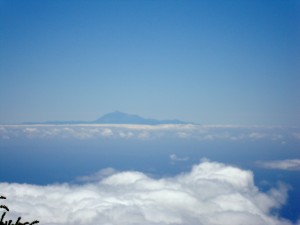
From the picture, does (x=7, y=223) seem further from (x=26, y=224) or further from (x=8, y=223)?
(x=26, y=224)

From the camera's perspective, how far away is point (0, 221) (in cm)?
1380

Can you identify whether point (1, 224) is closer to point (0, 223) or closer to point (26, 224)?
point (0, 223)

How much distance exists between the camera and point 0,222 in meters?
13.6

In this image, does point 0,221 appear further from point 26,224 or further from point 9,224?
point 26,224

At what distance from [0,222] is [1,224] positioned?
4.2 inches

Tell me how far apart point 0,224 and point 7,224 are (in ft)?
2.71

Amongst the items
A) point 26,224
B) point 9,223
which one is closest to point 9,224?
point 9,223

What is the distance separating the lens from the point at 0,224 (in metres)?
13.6

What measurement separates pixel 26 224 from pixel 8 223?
4.55ft

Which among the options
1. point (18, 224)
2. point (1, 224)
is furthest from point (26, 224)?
point (1, 224)

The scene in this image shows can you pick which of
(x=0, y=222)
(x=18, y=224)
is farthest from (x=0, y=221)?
(x=18, y=224)

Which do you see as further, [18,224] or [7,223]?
[7,223]

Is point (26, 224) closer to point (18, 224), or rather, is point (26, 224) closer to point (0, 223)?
point (18, 224)

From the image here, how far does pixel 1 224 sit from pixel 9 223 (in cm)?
39
